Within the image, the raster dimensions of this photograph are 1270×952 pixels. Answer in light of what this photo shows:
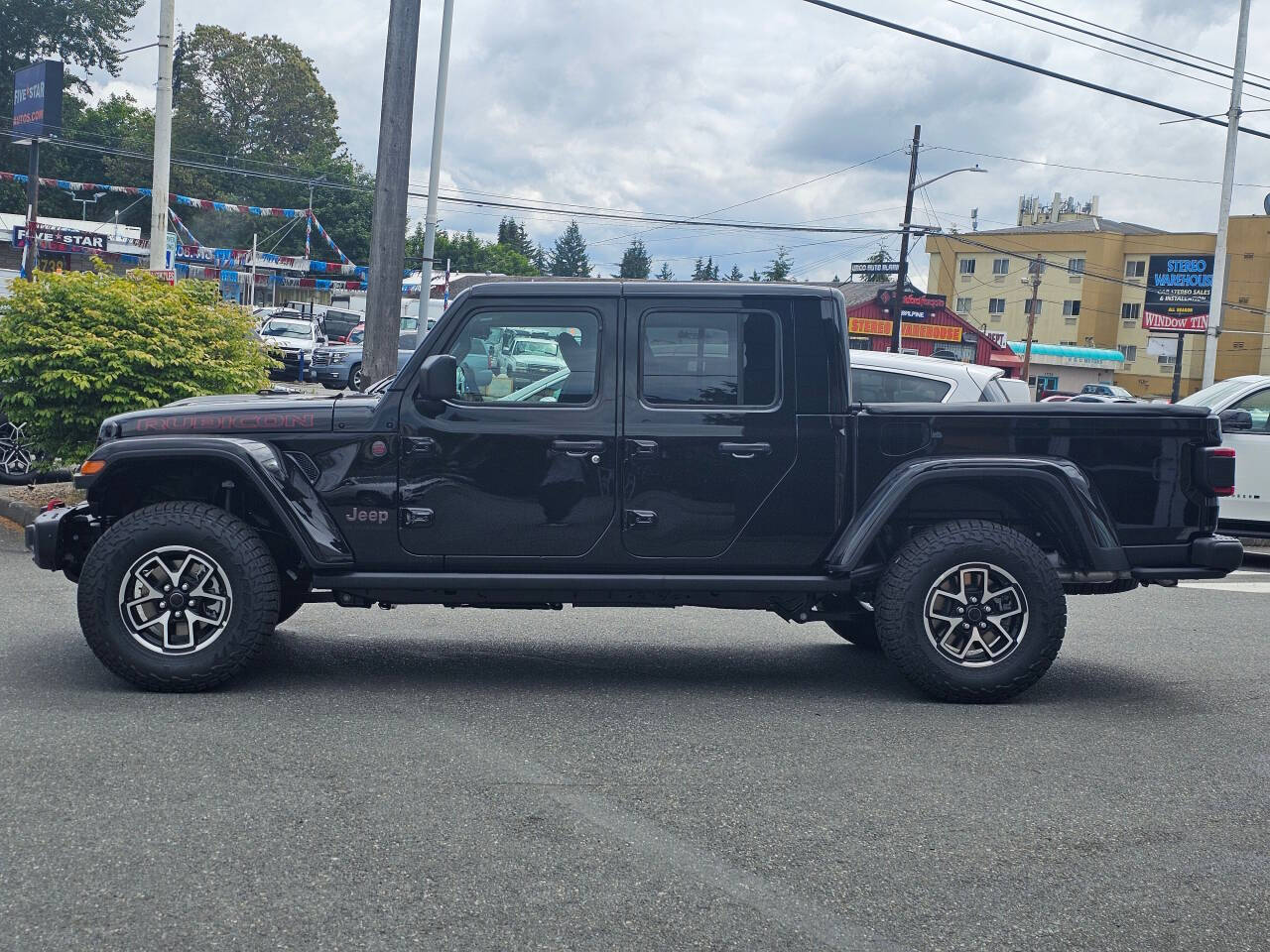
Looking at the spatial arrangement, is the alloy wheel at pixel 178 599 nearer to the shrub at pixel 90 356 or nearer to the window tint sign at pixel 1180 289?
the shrub at pixel 90 356

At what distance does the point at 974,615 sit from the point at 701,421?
158cm

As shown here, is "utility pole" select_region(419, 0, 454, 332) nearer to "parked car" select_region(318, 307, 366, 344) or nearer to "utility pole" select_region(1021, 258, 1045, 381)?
"parked car" select_region(318, 307, 366, 344)

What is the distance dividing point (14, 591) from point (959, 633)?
599 cm

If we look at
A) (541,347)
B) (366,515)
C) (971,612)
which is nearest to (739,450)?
(541,347)

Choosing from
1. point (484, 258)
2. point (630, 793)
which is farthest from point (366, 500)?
point (484, 258)

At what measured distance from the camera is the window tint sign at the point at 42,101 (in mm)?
30906

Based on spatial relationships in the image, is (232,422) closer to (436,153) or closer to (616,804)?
(616,804)

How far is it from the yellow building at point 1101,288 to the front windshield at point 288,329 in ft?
179

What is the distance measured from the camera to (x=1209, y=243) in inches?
3312

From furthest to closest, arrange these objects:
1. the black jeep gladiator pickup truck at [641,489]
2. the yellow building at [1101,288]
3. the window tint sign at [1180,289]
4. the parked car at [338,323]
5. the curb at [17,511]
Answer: the yellow building at [1101,288], the window tint sign at [1180,289], the parked car at [338,323], the curb at [17,511], the black jeep gladiator pickup truck at [641,489]

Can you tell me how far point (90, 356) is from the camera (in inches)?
433

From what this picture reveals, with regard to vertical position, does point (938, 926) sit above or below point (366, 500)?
below

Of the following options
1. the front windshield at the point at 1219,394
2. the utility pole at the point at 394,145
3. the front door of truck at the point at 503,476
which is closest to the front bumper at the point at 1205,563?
the front door of truck at the point at 503,476

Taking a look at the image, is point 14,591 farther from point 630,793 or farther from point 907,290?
point 907,290
